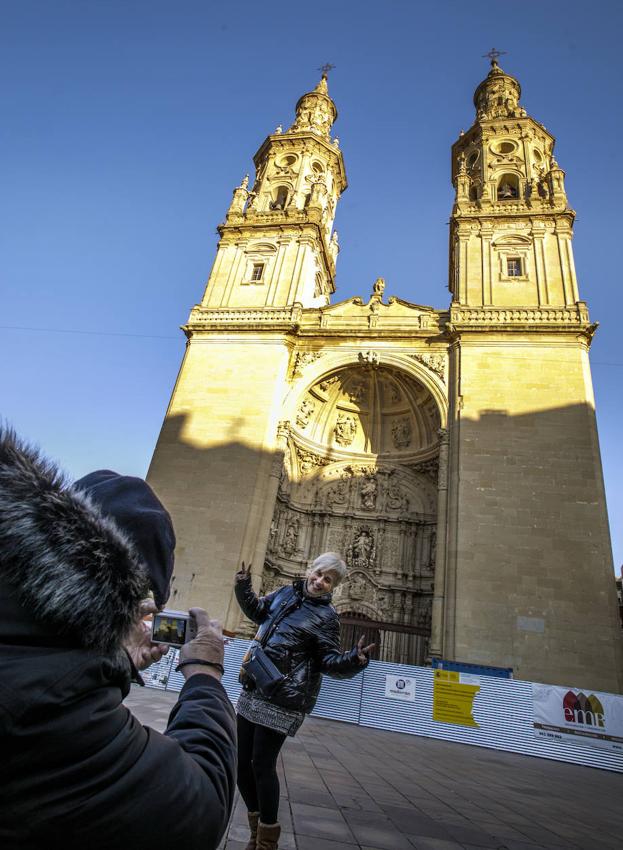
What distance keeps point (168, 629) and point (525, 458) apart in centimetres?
1341

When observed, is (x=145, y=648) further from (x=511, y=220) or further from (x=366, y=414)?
(x=511, y=220)

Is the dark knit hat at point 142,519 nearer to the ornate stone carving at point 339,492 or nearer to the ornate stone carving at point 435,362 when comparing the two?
the ornate stone carving at point 435,362

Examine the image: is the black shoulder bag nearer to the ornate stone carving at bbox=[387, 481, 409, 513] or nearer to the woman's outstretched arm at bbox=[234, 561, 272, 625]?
the woman's outstretched arm at bbox=[234, 561, 272, 625]

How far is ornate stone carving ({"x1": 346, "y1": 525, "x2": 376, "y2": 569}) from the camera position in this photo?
52.3 ft

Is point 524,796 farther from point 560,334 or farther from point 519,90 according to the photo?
point 519,90

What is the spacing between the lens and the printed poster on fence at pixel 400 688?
30.2ft

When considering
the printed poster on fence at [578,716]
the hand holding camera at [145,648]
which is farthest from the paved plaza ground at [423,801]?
the hand holding camera at [145,648]

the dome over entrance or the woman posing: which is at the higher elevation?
the dome over entrance

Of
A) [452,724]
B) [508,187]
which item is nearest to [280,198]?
[508,187]

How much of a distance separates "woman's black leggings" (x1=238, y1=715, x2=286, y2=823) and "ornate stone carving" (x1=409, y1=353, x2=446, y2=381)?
46.3 ft

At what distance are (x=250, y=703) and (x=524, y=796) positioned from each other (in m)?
3.79

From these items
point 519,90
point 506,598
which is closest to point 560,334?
point 506,598

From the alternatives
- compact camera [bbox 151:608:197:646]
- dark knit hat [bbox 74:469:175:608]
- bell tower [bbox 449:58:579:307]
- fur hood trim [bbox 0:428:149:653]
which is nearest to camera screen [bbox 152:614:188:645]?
compact camera [bbox 151:608:197:646]

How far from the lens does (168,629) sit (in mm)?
1460
